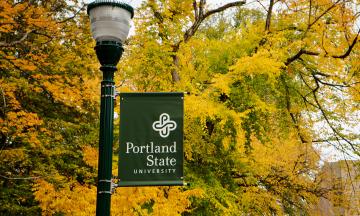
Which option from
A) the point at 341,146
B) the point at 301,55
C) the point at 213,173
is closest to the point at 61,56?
the point at 213,173

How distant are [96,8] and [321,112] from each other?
12.1m

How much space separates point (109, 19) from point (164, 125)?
1.08m

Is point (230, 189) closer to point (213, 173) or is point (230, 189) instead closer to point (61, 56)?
point (213, 173)

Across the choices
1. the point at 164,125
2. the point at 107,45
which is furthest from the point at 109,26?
the point at 164,125

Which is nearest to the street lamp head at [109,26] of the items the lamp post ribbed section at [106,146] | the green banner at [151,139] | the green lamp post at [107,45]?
the green lamp post at [107,45]

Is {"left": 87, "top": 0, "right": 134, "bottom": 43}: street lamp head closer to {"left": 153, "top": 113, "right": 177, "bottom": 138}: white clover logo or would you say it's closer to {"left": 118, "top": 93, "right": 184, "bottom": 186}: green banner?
{"left": 118, "top": 93, "right": 184, "bottom": 186}: green banner

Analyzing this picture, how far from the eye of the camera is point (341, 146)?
1334cm

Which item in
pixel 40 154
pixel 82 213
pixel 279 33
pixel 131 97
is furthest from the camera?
pixel 40 154

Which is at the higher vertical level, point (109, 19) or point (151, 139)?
point (109, 19)

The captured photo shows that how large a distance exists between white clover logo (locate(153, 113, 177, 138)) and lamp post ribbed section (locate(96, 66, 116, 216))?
1.38 feet

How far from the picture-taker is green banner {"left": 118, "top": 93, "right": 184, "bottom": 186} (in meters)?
4.07

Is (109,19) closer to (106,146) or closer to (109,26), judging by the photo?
(109,26)

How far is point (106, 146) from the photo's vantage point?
13.2ft

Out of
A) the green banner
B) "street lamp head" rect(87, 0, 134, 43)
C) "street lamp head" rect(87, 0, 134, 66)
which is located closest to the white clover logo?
the green banner
